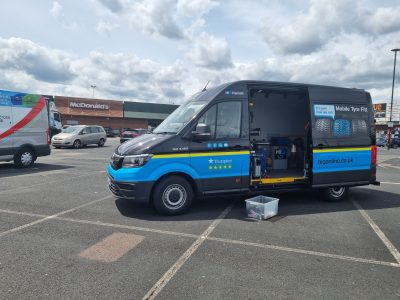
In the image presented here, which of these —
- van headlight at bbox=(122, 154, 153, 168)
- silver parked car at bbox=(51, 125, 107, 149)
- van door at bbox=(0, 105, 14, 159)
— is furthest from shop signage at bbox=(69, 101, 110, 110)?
van headlight at bbox=(122, 154, 153, 168)

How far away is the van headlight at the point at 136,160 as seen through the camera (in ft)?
18.5

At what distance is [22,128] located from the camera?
11.8 metres

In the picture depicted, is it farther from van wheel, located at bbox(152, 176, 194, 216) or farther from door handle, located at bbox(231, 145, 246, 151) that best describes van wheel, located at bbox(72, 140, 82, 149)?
door handle, located at bbox(231, 145, 246, 151)

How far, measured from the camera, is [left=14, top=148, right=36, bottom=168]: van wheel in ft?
38.8

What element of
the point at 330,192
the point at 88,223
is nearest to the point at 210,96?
the point at 88,223

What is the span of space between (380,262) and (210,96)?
389cm

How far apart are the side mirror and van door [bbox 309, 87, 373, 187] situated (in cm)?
259

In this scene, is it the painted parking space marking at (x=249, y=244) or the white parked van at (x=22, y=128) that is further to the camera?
the white parked van at (x=22, y=128)

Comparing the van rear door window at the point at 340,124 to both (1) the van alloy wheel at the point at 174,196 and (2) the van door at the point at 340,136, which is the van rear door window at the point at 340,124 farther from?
(1) the van alloy wheel at the point at 174,196

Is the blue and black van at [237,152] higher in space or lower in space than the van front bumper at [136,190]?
higher

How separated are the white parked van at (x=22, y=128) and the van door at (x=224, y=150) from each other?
8.57m

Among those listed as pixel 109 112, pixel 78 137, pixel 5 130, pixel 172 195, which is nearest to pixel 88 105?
pixel 109 112

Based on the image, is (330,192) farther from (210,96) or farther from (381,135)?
(381,135)

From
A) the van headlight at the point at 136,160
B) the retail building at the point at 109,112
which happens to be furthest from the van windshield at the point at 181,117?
the retail building at the point at 109,112
